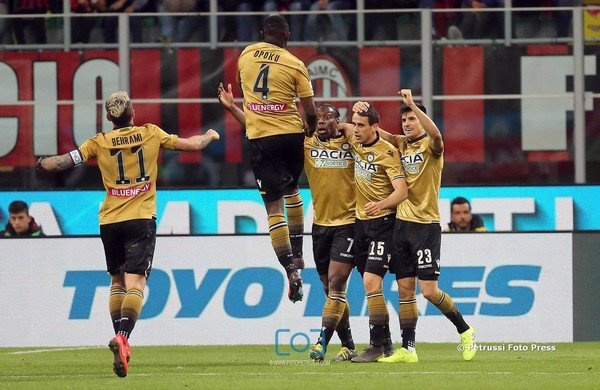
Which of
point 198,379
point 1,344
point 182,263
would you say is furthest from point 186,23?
point 198,379

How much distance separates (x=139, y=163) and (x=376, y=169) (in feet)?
7.04

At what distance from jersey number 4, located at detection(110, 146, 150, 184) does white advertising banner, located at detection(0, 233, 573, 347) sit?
495 cm

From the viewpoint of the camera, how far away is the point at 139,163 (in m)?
12.2

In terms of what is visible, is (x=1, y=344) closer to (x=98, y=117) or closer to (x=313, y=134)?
(x=98, y=117)

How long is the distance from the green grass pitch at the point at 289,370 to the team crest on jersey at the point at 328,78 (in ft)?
12.8

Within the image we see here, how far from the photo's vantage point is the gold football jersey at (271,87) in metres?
12.3

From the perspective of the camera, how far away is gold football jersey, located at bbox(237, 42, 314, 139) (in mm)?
12336

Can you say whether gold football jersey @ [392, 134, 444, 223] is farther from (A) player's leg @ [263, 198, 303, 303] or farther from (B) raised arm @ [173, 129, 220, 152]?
(B) raised arm @ [173, 129, 220, 152]

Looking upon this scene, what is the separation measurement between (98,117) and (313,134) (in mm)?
5717

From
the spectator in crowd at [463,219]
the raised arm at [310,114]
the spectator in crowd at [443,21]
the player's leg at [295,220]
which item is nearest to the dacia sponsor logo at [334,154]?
the player's leg at [295,220]

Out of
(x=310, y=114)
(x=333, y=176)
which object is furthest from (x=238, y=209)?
(x=310, y=114)

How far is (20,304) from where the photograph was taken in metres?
17.0

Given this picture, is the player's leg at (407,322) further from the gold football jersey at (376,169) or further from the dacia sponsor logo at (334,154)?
the dacia sponsor logo at (334,154)

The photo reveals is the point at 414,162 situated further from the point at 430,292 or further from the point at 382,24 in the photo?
the point at 382,24
